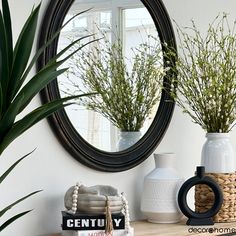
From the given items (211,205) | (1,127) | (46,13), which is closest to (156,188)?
(211,205)

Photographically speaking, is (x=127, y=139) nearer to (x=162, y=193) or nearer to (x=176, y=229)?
(x=162, y=193)

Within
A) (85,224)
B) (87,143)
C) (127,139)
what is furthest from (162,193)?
(85,224)

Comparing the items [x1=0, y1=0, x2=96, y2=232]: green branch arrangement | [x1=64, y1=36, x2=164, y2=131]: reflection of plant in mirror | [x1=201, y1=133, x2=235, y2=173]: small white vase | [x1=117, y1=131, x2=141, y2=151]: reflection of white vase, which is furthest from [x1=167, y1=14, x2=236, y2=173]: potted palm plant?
[x1=0, y1=0, x2=96, y2=232]: green branch arrangement

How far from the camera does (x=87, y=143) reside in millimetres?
2428

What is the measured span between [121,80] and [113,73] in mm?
49

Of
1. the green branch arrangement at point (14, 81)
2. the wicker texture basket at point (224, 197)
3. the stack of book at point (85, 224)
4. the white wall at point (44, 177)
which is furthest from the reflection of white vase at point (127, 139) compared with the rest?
the green branch arrangement at point (14, 81)

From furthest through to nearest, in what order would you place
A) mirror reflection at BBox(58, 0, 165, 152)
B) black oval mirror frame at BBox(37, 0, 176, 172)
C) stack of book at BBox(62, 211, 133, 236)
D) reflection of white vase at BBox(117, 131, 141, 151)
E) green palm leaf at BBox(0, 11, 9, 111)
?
1. reflection of white vase at BBox(117, 131, 141, 151)
2. mirror reflection at BBox(58, 0, 165, 152)
3. black oval mirror frame at BBox(37, 0, 176, 172)
4. stack of book at BBox(62, 211, 133, 236)
5. green palm leaf at BBox(0, 11, 9, 111)

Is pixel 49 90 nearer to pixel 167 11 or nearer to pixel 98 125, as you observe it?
pixel 98 125

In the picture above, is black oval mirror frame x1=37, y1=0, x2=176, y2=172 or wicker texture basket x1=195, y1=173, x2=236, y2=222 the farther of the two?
wicker texture basket x1=195, y1=173, x2=236, y2=222

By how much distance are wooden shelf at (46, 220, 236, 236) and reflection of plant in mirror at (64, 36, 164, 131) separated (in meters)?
0.42

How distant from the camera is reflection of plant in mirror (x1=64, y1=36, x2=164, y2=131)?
2.47 m

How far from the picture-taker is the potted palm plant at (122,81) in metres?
2.46

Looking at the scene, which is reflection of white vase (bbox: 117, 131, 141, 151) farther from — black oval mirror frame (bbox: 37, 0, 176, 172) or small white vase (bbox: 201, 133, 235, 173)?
small white vase (bbox: 201, 133, 235, 173)

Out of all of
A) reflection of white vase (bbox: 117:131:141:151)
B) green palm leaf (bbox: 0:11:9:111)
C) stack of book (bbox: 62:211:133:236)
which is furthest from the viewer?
reflection of white vase (bbox: 117:131:141:151)
